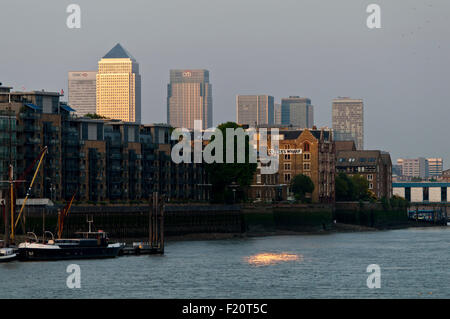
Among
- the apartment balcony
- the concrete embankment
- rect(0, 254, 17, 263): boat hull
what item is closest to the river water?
rect(0, 254, 17, 263): boat hull

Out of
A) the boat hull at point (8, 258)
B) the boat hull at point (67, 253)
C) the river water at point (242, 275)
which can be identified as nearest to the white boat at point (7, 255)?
the boat hull at point (8, 258)

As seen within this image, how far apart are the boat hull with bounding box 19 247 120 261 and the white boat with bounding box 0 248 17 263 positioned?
99 centimetres

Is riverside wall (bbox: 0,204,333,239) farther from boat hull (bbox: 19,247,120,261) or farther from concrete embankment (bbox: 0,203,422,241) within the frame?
boat hull (bbox: 19,247,120,261)

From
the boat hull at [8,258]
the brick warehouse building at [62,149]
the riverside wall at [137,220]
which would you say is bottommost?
the boat hull at [8,258]

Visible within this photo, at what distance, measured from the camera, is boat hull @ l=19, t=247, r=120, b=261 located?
401ft

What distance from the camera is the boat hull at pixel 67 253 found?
12219 centimetres

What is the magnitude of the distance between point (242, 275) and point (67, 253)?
27007 mm

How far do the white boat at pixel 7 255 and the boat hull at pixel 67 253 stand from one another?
0.99 m

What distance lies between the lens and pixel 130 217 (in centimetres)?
16438

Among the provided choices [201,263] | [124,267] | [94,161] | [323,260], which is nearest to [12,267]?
[124,267]

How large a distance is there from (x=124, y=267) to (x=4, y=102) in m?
61.9

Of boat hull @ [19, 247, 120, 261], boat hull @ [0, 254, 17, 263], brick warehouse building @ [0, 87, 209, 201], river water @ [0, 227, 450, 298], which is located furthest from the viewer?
brick warehouse building @ [0, 87, 209, 201]
